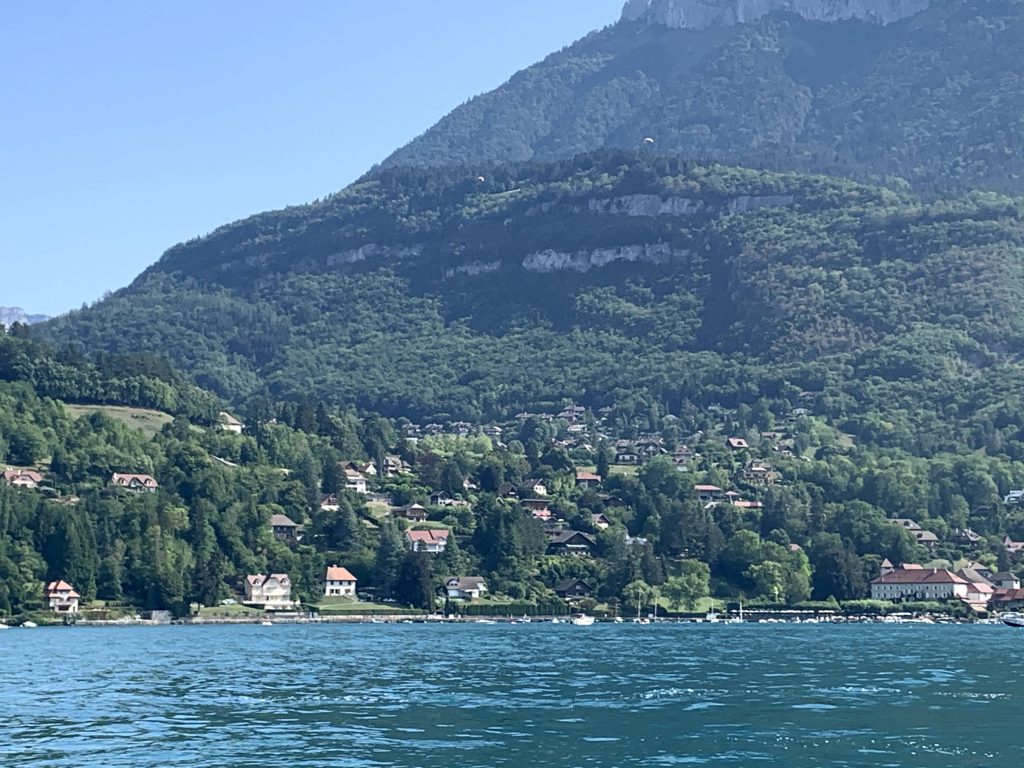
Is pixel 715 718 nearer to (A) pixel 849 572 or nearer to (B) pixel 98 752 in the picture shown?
(B) pixel 98 752

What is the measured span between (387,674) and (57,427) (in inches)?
4691

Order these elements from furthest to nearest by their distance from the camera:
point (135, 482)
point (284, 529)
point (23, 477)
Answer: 1. point (284, 529)
2. point (135, 482)
3. point (23, 477)

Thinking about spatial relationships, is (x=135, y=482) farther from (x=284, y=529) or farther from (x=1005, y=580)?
(x=1005, y=580)

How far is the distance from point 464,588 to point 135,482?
36.6 m

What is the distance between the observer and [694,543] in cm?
19012

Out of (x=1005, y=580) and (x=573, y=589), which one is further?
(x=1005, y=580)

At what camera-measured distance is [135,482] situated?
601 feet

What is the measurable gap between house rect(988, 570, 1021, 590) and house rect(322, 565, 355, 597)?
236ft

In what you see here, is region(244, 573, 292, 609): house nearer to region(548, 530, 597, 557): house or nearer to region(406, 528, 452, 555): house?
region(406, 528, 452, 555): house

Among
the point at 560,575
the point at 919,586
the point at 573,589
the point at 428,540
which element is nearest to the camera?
the point at 573,589

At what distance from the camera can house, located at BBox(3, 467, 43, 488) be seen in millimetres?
174750

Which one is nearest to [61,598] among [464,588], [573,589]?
[464,588]

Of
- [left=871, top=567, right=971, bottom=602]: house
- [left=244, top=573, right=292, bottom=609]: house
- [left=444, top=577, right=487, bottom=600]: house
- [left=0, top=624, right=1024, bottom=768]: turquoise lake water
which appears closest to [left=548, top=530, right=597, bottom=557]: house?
[left=444, top=577, right=487, bottom=600]: house

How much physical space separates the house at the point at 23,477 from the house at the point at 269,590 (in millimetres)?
25682
